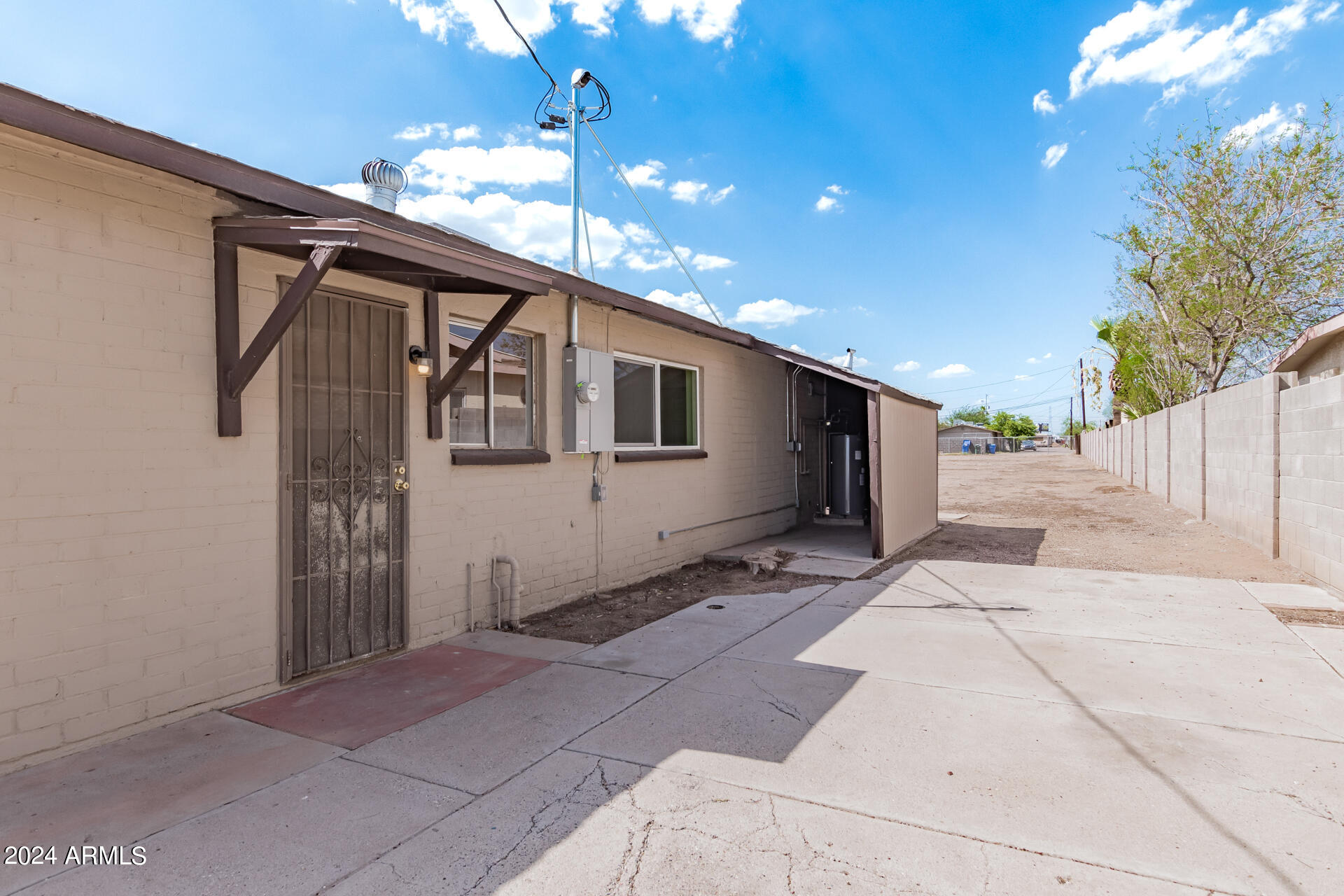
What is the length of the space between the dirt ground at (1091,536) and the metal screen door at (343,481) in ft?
21.5

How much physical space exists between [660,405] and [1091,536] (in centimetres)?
766

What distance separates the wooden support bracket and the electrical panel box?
2886 mm

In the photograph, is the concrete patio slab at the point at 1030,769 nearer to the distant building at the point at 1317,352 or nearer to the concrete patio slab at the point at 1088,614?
the concrete patio slab at the point at 1088,614

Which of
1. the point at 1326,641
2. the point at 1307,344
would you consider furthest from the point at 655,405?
the point at 1307,344

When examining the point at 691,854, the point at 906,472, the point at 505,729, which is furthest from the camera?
the point at 906,472

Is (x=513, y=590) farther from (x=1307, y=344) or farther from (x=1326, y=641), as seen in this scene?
(x=1307, y=344)

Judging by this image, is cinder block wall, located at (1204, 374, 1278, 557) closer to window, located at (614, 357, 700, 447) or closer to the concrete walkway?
the concrete walkway

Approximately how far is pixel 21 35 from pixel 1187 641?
8.98 m

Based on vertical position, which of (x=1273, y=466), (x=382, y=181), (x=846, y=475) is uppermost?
(x=382, y=181)

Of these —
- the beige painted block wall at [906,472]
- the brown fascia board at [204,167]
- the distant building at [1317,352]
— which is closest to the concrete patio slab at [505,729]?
the brown fascia board at [204,167]

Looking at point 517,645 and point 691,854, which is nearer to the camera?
point 691,854

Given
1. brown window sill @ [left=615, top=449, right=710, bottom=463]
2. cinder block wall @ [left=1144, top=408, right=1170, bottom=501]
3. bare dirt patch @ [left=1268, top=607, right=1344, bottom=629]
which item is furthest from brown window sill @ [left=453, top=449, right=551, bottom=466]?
cinder block wall @ [left=1144, top=408, right=1170, bottom=501]

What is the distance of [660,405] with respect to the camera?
8367 mm

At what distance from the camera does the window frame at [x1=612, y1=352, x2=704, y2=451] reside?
25.3ft
